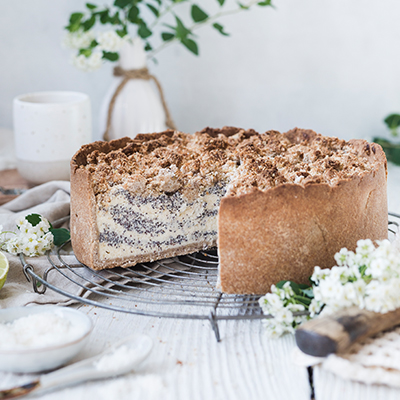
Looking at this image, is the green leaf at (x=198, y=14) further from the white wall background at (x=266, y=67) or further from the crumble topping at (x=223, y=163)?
the crumble topping at (x=223, y=163)

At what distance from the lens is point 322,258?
73.0 inches

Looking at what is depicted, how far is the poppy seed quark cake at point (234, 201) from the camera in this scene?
180cm

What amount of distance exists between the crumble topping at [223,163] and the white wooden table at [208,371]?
0.52 m

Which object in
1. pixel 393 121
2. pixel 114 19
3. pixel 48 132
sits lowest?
pixel 393 121

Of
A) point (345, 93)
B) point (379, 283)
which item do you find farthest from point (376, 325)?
point (345, 93)

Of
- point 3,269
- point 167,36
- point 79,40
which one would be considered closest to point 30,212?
point 3,269

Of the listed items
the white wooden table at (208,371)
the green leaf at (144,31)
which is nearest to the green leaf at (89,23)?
the green leaf at (144,31)

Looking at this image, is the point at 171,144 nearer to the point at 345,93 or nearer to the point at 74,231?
the point at 74,231

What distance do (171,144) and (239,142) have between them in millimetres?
340

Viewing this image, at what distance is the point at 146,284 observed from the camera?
2.11 meters

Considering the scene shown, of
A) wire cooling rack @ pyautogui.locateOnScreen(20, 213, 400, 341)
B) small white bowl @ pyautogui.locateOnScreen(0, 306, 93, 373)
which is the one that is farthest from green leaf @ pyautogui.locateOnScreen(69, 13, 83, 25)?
small white bowl @ pyautogui.locateOnScreen(0, 306, 93, 373)

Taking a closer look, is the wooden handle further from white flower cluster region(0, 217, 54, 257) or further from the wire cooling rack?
white flower cluster region(0, 217, 54, 257)

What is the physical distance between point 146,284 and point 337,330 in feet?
3.03

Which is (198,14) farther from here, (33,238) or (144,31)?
(33,238)
